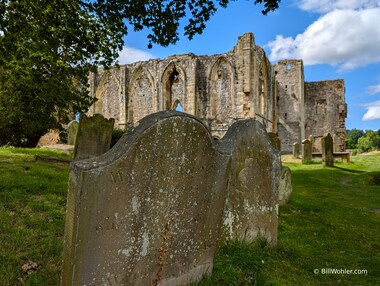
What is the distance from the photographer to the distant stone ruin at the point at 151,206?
90.5 inches

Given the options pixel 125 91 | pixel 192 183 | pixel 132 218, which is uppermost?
pixel 125 91

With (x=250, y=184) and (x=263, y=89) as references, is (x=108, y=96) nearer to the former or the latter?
(x=263, y=89)

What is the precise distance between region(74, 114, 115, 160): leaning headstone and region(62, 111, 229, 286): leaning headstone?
409 cm

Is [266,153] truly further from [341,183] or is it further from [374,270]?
[341,183]

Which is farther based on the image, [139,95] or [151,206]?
[139,95]

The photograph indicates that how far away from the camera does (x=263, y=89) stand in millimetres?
30969

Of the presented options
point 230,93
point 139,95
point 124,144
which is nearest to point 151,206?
point 124,144

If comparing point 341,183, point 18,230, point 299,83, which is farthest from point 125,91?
point 18,230

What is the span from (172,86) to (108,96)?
22.0 feet

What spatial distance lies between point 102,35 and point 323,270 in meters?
7.21

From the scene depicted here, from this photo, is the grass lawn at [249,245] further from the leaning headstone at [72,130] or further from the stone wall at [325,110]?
the stone wall at [325,110]

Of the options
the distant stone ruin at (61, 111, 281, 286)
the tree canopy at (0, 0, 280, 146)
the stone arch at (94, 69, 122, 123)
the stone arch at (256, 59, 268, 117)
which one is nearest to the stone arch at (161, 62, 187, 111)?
the stone arch at (94, 69, 122, 123)

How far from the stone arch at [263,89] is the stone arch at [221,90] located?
280cm

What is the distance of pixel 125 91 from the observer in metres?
32.1
